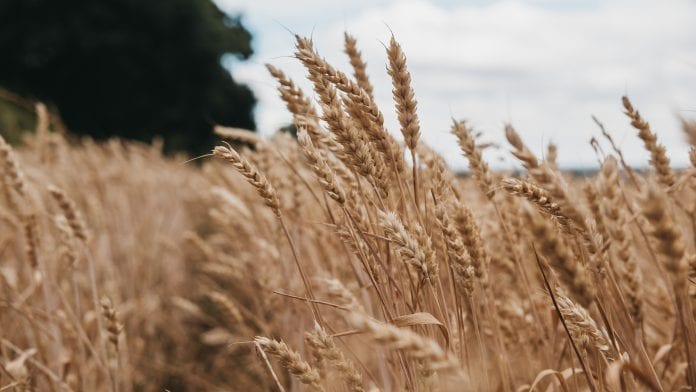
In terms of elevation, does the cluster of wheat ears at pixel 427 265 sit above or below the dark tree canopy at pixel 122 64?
below

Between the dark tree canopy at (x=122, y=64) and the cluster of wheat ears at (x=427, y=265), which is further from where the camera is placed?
the dark tree canopy at (x=122, y=64)

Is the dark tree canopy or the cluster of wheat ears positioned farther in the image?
the dark tree canopy

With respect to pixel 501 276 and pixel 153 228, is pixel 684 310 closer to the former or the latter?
pixel 501 276

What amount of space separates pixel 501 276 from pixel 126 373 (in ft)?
5.32

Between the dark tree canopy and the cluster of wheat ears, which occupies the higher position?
the dark tree canopy

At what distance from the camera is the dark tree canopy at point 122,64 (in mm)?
23469

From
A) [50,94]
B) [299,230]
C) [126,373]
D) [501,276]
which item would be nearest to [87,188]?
[126,373]

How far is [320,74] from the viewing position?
42.1 inches

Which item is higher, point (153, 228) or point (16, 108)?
point (16, 108)

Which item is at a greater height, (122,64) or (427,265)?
(122,64)

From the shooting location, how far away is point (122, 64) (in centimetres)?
2411

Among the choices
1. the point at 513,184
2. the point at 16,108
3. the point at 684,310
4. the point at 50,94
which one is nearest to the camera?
Answer: the point at 684,310

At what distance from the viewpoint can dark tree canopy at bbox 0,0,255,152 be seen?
2347cm

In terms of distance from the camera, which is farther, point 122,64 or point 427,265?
point 122,64
